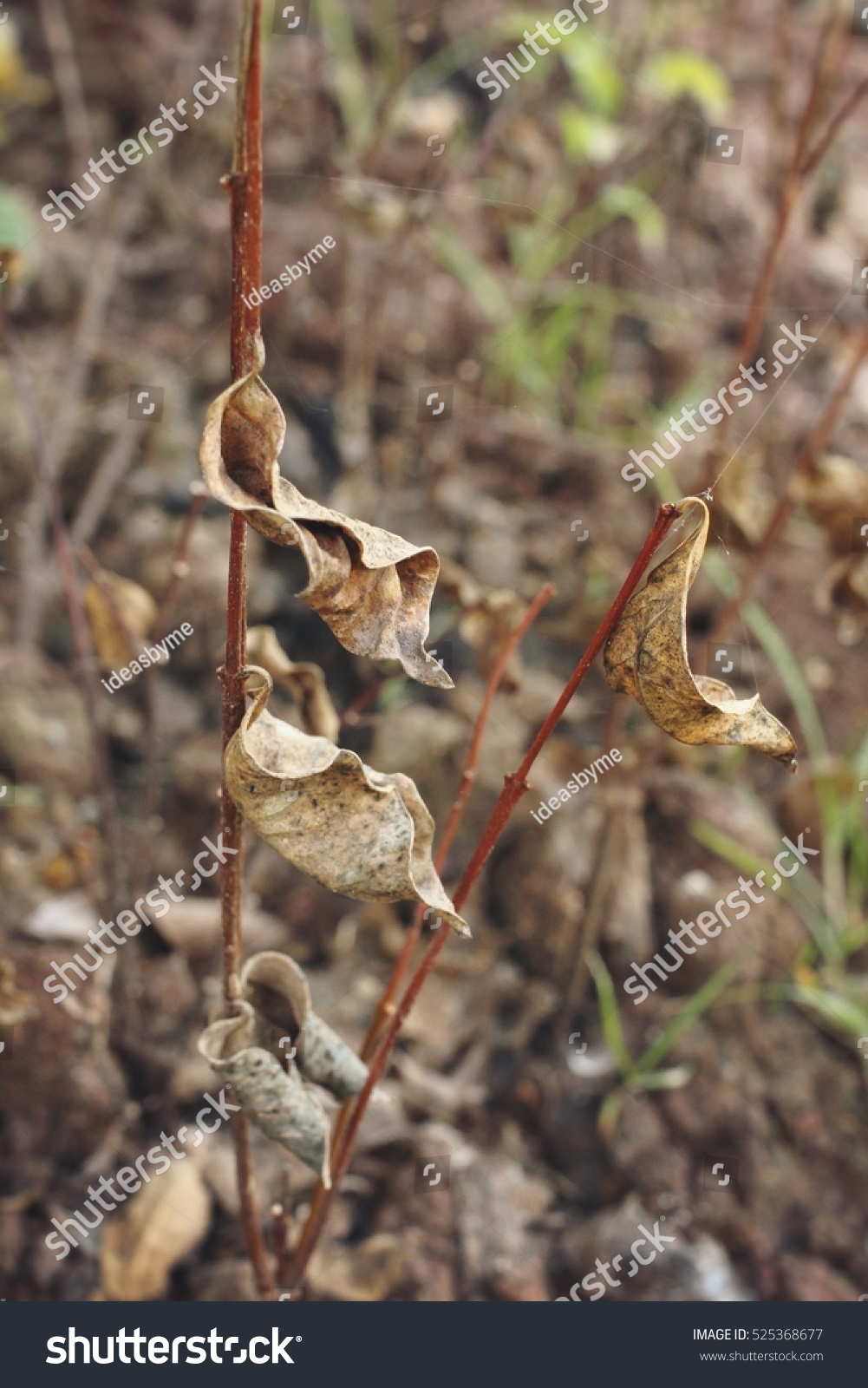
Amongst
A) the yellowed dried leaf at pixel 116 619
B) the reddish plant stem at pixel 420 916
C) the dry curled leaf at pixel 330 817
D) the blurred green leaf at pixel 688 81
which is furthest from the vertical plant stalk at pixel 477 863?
the blurred green leaf at pixel 688 81

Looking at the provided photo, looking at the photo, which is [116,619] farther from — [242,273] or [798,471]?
[798,471]

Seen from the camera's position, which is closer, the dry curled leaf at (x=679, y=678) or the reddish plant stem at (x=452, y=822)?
the dry curled leaf at (x=679, y=678)

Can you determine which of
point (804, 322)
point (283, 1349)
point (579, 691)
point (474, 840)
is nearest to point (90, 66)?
point (804, 322)

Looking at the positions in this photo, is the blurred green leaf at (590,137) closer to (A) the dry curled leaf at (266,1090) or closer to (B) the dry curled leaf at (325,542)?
(B) the dry curled leaf at (325,542)

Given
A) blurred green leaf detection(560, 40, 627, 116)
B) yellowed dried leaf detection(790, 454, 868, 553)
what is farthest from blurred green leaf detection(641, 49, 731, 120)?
yellowed dried leaf detection(790, 454, 868, 553)

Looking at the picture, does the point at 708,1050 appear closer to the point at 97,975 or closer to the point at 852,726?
the point at 852,726
